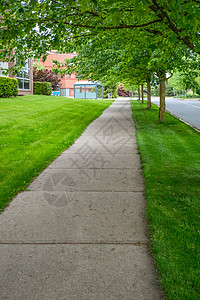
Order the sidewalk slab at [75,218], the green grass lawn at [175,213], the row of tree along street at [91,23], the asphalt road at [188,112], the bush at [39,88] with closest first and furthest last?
the green grass lawn at [175,213]
the sidewalk slab at [75,218]
the row of tree along street at [91,23]
the asphalt road at [188,112]
the bush at [39,88]

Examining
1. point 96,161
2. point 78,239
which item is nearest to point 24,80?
point 96,161

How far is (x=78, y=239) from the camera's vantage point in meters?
3.60

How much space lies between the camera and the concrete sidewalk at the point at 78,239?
107 inches

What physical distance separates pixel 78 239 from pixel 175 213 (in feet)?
5.19

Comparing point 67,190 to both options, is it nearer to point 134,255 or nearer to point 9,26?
point 134,255

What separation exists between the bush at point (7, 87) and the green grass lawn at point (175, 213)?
55.6 feet

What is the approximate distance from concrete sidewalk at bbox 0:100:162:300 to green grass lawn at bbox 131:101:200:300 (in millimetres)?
154

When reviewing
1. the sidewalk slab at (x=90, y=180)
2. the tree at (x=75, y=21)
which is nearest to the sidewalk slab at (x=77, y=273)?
the sidewalk slab at (x=90, y=180)

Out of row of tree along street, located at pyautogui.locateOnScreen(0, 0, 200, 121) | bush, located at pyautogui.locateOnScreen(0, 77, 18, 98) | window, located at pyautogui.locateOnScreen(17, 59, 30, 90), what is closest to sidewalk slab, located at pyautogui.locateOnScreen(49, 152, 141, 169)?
row of tree along street, located at pyautogui.locateOnScreen(0, 0, 200, 121)

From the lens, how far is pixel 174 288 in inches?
104

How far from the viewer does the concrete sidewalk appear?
8.90 ft

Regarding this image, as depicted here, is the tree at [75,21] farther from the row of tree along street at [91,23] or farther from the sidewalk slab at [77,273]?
the sidewalk slab at [77,273]

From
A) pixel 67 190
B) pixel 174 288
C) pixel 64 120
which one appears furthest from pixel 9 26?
pixel 64 120

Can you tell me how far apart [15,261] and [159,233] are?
1763mm
